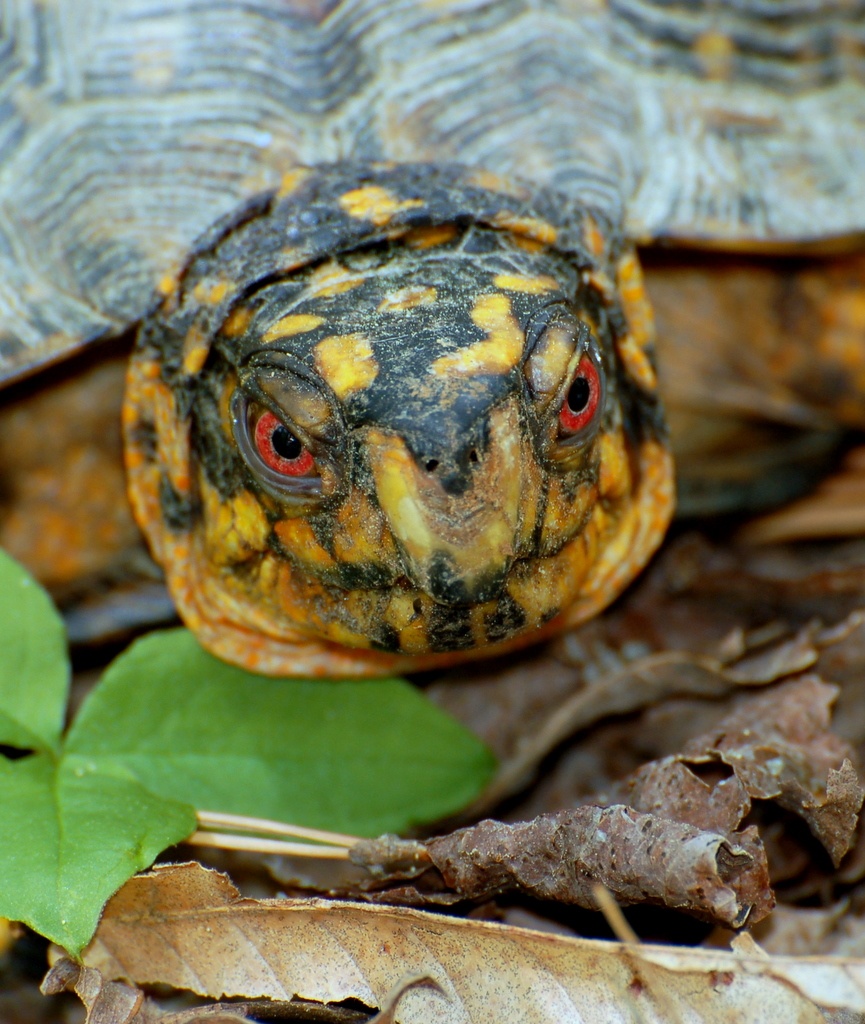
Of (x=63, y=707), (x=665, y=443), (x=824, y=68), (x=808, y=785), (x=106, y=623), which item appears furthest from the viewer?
(x=824, y=68)

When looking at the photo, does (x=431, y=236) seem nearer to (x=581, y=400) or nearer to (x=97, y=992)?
(x=581, y=400)

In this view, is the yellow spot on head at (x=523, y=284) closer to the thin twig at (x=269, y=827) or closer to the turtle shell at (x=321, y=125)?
the turtle shell at (x=321, y=125)

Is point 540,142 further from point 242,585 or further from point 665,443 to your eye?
point 242,585

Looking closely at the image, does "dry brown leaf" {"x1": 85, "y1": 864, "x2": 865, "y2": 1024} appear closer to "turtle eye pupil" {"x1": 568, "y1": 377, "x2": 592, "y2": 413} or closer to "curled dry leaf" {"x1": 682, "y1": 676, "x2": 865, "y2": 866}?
"curled dry leaf" {"x1": 682, "y1": 676, "x2": 865, "y2": 866}

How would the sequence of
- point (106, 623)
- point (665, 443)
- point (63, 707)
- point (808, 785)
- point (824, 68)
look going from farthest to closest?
point (824, 68) → point (106, 623) → point (665, 443) → point (63, 707) → point (808, 785)

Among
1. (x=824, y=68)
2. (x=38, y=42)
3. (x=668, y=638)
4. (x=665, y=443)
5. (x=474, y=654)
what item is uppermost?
(x=38, y=42)

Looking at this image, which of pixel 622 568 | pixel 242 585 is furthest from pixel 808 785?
pixel 242 585

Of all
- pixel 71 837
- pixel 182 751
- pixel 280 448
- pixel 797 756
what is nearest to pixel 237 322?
pixel 280 448
